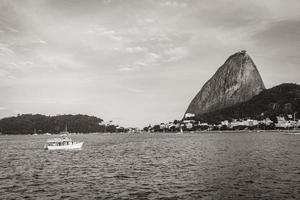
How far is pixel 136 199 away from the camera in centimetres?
3656

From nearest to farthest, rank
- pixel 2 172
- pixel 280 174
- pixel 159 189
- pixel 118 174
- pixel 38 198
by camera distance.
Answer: pixel 38 198, pixel 159 189, pixel 280 174, pixel 118 174, pixel 2 172

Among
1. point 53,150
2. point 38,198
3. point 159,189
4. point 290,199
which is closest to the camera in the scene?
point 290,199

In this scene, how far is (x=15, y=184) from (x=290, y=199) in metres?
34.7

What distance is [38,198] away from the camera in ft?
125

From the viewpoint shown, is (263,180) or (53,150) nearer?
(263,180)

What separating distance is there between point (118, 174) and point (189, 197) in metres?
20.1

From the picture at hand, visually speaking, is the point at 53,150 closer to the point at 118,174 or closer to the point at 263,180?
the point at 118,174

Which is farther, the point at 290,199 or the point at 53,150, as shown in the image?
the point at 53,150

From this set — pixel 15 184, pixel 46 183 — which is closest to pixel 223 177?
pixel 46 183

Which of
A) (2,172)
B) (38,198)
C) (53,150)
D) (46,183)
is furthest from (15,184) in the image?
(53,150)

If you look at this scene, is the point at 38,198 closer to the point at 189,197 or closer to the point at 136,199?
the point at 136,199

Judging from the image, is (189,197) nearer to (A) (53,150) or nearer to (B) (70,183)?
(B) (70,183)

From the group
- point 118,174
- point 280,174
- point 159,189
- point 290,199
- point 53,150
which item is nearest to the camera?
point 290,199

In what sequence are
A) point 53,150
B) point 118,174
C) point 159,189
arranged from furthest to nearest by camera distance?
point 53,150
point 118,174
point 159,189
